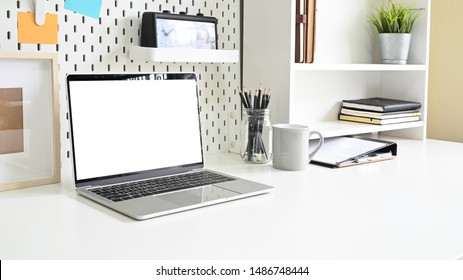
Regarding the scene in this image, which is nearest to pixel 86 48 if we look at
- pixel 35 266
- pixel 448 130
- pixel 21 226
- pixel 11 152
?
pixel 11 152

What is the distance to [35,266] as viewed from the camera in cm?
80

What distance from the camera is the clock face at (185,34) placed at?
1.43 m

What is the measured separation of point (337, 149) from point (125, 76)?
2.30ft

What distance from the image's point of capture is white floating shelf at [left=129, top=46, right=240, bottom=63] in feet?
4.52

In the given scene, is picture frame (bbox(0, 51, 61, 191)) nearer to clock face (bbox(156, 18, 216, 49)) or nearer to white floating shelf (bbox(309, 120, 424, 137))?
clock face (bbox(156, 18, 216, 49))

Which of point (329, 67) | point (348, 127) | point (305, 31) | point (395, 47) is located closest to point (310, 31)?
point (305, 31)

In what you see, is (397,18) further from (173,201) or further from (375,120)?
(173,201)

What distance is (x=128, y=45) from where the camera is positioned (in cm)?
144

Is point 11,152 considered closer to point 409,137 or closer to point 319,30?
point 319,30

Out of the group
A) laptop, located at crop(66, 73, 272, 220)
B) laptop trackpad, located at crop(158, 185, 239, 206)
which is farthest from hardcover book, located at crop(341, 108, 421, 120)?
laptop trackpad, located at crop(158, 185, 239, 206)

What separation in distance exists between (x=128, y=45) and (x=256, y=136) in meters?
0.42

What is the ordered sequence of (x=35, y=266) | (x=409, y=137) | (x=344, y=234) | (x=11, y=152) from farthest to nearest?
(x=409, y=137) < (x=11, y=152) < (x=344, y=234) < (x=35, y=266)

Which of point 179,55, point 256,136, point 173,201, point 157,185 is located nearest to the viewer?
point 173,201

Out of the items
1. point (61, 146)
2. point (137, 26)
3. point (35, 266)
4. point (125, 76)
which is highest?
point (137, 26)
